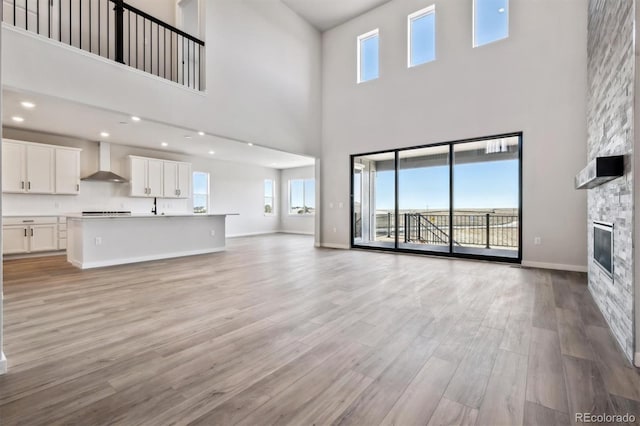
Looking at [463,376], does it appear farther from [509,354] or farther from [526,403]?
[509,354]

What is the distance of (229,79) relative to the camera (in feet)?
18.6

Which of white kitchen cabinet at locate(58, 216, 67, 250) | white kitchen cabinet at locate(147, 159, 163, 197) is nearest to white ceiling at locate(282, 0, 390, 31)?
white kitchen cabinet at locate(147, 159, 163, 197)

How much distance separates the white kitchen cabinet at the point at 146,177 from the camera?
7379 millimetres

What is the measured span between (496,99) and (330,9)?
430cm

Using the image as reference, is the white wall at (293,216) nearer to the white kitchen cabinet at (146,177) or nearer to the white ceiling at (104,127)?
the white ceiling at (104,127)

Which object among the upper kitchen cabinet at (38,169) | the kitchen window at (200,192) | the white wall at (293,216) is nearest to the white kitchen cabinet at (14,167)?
the upper kitchen cabinet at (38,169)

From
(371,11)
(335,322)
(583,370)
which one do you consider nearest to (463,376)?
(583,370)

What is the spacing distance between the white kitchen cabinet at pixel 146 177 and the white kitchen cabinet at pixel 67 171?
3.50 ft

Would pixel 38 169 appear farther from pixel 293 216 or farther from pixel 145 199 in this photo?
pixel 293 216

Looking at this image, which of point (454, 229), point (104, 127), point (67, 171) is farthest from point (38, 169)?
point (454, 229)

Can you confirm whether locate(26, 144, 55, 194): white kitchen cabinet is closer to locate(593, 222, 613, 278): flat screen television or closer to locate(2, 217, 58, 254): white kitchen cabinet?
locate(2, 217, 58, 254): white kitchen cabinet

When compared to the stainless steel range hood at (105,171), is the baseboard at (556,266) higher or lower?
lower

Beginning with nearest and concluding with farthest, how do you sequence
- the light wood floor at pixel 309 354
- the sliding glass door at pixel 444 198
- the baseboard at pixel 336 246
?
the light wood floor at pixel 309 354 → the sliding glass door at pixel 444 198 → the baseboard at pixel 336 246

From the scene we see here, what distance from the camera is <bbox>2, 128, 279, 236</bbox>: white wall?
6.31 metres
